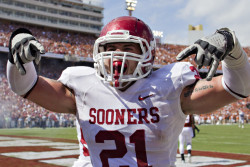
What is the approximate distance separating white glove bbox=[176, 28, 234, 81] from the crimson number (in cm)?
57

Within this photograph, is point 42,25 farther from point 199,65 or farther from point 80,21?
point 199,65

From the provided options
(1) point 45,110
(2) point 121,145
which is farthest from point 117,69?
(1) point 45,110

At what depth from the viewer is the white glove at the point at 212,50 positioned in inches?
62.6

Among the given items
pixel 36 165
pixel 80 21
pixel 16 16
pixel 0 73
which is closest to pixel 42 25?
pixel 16 16

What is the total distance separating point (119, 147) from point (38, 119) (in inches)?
823

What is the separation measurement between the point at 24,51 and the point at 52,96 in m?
0.42

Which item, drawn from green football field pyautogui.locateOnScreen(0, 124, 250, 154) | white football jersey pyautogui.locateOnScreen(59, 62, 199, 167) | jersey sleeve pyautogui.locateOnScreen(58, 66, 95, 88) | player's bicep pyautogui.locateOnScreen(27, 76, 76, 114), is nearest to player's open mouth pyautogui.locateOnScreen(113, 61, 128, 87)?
white football jersey pyautogui.locateOnScreen(59, 62, 199, 167)

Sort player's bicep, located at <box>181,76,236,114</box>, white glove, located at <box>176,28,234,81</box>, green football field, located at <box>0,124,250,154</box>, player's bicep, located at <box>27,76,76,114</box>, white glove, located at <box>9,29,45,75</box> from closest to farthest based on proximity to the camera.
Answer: white glove, located at <box>176,28,234,81</box>, white glove, located at <box>9,29,45,75</box>, player's bicep, located at <box>181,76,236,114</box>, player's bicep, located at <box>27,76,76,114</box>, green football field, located at <box>0,124,250,154</box>

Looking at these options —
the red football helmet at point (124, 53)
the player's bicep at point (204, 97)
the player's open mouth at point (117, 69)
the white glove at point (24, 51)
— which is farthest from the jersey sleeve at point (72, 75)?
the player's bicep at point (204, 97)

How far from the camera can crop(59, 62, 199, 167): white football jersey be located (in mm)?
1922

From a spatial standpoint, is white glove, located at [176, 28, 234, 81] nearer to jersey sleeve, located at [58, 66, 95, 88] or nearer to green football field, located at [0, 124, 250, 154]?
jersey sleeve, located at [58, 66, 95, 88]

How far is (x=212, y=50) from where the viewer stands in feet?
5.20

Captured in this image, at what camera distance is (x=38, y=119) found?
21.9 meters

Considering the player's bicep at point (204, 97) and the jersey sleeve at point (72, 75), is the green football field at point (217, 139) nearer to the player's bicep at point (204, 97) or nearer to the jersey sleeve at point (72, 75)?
the player's bicep at point (204, 97)
